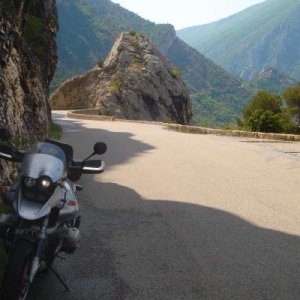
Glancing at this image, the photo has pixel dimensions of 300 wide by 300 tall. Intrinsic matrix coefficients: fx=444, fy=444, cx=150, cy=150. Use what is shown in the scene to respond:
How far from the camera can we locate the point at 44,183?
3359 mm

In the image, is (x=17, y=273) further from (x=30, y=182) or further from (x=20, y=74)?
(x=20, y=74)

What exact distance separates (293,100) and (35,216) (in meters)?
64.1

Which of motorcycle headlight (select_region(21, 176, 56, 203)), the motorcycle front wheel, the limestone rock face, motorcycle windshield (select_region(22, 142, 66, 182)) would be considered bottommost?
the limestone rock face

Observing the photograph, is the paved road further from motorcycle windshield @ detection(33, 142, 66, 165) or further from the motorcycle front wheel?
motorcycle windshield @ detection(33, 142, 66, 165)

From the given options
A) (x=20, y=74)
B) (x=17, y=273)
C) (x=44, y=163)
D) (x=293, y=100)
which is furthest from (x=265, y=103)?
(x=17, y=273)

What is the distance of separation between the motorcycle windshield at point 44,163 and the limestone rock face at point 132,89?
60412mm

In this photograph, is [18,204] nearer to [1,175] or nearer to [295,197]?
[1,175]

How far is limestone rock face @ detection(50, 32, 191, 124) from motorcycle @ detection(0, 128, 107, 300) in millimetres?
60369

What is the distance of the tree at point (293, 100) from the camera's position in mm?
62250

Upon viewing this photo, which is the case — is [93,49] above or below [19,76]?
above

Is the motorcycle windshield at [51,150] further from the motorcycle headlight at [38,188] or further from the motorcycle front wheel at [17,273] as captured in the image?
the motorcycle front wheel at [17,273]

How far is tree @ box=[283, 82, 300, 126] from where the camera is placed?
62250 mm

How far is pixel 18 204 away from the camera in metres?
3.40

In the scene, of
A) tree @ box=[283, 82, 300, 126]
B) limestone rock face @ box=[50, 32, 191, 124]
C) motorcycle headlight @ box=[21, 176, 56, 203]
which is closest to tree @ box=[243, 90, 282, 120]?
tree @ box=[283, 82, 300, 126]
